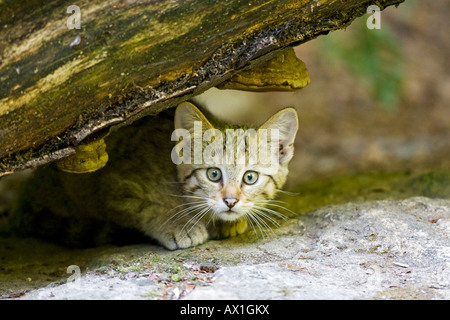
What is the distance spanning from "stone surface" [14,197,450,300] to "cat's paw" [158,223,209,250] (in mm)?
78

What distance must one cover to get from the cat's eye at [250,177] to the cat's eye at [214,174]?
19 cm

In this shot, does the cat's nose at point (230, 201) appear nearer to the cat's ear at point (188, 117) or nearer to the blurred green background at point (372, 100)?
the cat's ear at point (188, 117)

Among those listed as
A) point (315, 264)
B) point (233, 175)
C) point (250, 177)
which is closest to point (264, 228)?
point (250, 177)

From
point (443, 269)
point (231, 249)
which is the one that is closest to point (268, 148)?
point (231, 249)

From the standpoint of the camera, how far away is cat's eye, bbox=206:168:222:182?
3.82m

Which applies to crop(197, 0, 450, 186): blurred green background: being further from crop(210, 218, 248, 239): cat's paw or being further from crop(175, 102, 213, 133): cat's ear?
crop(175, 102, 213, 133): cat's ear

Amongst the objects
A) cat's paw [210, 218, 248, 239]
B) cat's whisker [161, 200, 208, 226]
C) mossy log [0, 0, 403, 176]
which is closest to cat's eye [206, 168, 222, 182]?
cat's whisker [161, 200, 208, 226]

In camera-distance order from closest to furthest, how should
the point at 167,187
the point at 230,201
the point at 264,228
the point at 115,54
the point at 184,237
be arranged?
the point at 115,54 → the point at 230,201 → the point at 184,237 → the point at 264,228 → the point at 167,187

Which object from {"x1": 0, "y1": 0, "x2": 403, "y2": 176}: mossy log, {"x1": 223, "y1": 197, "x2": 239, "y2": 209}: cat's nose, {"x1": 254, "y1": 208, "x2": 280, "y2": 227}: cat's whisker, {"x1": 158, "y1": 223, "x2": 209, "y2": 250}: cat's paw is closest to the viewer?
{"x1": 0, "y1": 0, "x2": 403, "y2": 176}: mossy log

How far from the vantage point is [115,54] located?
2.69 metres

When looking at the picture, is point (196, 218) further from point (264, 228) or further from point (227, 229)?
point (264, 228)

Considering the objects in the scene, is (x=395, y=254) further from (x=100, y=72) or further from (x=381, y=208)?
(x=100, y=72)

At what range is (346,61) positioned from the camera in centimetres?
619

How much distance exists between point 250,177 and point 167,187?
2.18 feet
